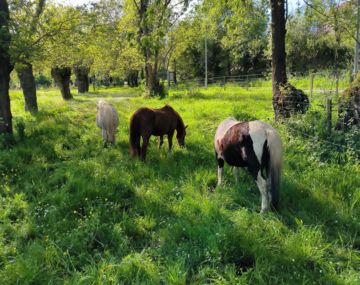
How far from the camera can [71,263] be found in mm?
3730

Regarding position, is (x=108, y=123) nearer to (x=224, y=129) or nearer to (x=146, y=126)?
(x=146, y=126)

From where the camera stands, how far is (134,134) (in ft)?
23.9

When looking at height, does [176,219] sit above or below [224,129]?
below

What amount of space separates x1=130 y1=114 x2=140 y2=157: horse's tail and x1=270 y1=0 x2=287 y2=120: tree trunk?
4004 mm

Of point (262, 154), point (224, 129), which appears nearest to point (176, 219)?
point (262, 154)

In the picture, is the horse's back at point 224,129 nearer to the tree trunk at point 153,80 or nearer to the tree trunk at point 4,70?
the tree trunk at point 4,70

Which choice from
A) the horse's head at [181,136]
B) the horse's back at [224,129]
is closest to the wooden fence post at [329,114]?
the horse's back at [224,129]

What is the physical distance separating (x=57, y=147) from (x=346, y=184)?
6.63m

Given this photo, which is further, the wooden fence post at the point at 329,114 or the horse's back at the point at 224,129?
the wooden fence post at the point at 329,114

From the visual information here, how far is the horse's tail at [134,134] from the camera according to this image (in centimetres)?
727

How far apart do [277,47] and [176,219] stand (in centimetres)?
651

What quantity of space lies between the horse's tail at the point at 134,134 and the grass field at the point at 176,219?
0.88ft

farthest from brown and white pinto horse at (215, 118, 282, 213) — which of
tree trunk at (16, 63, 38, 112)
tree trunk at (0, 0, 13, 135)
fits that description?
tree trunk at (16, 63, 38, 112)

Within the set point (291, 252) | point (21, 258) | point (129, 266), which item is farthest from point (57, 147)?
point (291, 252)
